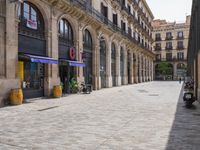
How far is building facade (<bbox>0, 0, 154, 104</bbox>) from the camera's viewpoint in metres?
15.6

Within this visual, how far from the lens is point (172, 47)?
274 ft

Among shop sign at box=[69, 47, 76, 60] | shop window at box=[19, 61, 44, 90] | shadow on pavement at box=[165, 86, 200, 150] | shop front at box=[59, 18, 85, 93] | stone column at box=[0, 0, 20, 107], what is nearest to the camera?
shadow on pavement at box=[165, 86, 200, 150]

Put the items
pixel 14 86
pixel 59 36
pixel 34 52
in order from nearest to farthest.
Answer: pixel 14 86 → pixel 34 52 → pixel 59 36

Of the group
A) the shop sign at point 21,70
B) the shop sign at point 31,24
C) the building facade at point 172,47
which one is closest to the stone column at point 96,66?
the shop sign at point 31,24

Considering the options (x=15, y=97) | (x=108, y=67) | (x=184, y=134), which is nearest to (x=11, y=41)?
(x=15, y=97)

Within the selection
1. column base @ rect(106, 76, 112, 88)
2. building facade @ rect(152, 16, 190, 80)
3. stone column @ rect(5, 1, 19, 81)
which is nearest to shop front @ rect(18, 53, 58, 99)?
stone column @ rect(5, 1, 19, 81)

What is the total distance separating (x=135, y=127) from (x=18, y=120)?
4.26m

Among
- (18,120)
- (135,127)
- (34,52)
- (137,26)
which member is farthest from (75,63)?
(137,26)

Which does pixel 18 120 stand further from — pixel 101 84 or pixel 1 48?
pixel 101 84

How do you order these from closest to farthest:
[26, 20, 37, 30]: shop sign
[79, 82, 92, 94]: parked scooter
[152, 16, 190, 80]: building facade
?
[26, 20, 37, 30]: shop sign
[79, 82, 92, 94]: parked scooter
[152, 16, 190, 80]: building facade

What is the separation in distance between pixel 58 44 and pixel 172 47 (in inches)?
2638

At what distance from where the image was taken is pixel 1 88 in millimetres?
14672

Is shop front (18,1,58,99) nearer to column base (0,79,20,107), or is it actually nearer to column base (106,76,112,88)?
column base (0,79,20,107)

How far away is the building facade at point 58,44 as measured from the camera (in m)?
15.6
